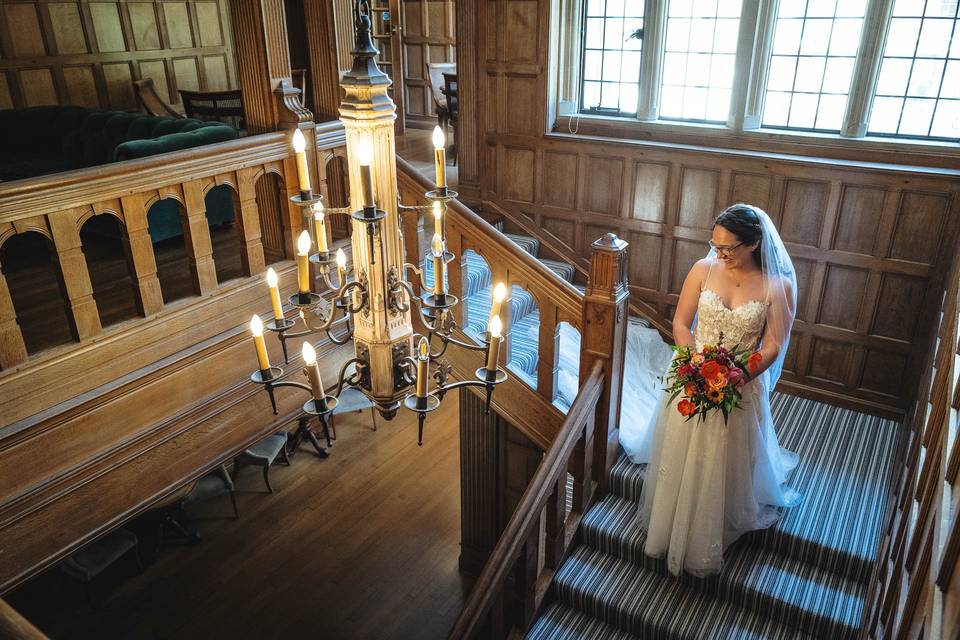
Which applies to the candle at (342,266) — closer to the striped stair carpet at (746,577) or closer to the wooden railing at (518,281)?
the wooden railing at (518,281)

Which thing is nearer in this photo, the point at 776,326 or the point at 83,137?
Answer: the point at 776,326

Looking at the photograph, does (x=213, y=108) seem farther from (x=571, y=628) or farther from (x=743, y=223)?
(x=571, y=628)

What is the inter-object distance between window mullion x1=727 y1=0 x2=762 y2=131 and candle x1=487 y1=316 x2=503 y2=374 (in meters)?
3.81

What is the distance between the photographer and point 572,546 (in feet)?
13.6

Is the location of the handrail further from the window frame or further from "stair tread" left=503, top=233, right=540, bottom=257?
A: the window frame

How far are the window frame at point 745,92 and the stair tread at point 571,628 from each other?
3496mm

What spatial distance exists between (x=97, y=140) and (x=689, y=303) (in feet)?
18.7

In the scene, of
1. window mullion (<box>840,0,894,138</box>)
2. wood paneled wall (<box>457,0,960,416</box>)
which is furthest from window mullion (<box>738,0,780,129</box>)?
window mullion (<box>840,0,894,138</box>)

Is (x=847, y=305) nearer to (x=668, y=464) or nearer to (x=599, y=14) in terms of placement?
(x=668, y=464)

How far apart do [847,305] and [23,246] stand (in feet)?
21.5

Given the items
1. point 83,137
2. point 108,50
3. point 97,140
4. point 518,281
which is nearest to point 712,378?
point 518,281

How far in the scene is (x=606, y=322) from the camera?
3850 millimetres

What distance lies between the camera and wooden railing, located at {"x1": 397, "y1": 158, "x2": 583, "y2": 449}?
12.9 feet

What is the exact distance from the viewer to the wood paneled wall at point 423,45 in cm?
1116
